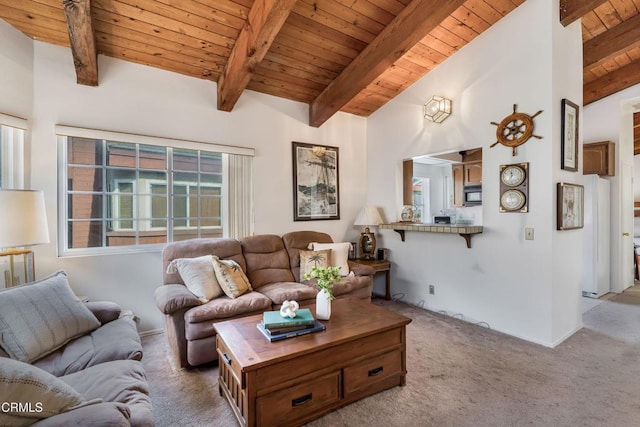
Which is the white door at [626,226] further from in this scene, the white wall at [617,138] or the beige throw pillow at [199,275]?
the beige throw pillow at [199,275]

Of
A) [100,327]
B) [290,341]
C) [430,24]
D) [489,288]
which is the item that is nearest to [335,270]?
[290,341]

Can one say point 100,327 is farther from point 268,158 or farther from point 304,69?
point 304,69

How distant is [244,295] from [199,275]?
44cm

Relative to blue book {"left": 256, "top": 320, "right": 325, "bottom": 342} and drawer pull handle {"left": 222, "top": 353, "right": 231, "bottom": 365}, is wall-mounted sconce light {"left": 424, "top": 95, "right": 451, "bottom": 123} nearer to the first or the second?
blue book {"left": 256, "top": 320, "right": 325, "bottom": 342}

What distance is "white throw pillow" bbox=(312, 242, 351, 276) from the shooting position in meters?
3.57

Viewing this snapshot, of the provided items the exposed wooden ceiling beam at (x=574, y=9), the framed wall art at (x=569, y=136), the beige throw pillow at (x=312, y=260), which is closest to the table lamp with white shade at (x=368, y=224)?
the beige throw pillow at (x=312, y=260)

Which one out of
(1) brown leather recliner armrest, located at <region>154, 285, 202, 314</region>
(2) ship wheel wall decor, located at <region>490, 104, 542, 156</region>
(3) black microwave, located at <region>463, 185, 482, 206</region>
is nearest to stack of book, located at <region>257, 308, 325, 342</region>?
(1) brown leather recliner armrest, located at <region>154, 285, 202, 314</region>

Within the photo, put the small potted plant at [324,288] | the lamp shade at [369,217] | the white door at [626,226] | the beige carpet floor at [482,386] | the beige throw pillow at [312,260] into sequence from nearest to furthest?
the beige carpet floor at [482,386] < the small potted plant at [324,288] < the beige throw pillow at [312,260] < the lamp shade at [369,217] < the white door at [626,226]

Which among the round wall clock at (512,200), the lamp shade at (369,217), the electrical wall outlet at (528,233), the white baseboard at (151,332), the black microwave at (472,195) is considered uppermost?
the black microwave at (472,195)

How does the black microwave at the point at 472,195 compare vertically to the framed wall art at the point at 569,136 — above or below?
below

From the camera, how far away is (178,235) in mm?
3441

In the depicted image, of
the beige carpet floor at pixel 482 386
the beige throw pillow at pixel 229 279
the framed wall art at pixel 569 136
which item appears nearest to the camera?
the beige carpet floor at pixel 482 386

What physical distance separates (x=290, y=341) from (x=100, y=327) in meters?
1.29

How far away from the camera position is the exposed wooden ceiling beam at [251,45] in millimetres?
2291
